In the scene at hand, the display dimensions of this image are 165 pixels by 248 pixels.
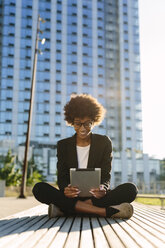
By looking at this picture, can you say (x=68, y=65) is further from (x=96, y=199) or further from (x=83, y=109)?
(x=96, y=199)

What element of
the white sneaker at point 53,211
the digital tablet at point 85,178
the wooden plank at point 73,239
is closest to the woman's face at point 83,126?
the digital tablet at point 85,178

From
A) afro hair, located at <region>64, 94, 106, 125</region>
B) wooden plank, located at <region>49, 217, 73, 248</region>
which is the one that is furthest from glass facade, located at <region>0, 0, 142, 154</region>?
wooden plank, located at <region>49, 217, 73, 248</region>

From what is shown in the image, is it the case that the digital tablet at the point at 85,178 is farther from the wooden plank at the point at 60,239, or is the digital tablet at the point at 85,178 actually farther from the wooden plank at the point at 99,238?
the wooden plank at the point at 60,239

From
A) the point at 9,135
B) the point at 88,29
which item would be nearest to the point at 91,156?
the point at 9,135

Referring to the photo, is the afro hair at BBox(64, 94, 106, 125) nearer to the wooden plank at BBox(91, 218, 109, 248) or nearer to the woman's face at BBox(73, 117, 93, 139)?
the woman's face at BBox(73, 117, 93, 139)

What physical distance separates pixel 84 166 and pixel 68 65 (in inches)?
2367

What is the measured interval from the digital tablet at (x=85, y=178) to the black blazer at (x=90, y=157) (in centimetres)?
41

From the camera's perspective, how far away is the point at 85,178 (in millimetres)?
2943

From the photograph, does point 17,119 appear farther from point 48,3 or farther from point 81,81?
point 48,3

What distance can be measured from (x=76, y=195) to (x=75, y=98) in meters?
Answer: 1.30

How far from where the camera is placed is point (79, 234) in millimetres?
1959

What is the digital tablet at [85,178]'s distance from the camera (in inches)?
115

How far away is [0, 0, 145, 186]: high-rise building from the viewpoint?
2280 inches

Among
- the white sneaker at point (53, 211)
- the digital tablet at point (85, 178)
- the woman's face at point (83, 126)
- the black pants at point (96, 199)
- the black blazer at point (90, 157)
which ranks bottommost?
the white sneaker at point (53, 211)
